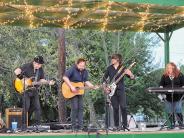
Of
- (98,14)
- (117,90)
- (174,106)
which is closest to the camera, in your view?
(117,90)

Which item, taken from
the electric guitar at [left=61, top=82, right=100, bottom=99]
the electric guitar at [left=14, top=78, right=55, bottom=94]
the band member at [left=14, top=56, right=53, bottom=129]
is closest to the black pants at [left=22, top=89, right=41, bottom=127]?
the band member at [left=14, top=56, right=53, bottom=129]

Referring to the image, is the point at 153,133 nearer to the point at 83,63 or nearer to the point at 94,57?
the point at 83,63

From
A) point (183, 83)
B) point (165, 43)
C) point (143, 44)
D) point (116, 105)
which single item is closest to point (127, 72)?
point (116, 105)

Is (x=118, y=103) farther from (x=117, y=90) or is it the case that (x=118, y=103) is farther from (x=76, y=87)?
(x=76, y=87)

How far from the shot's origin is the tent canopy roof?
29.6 feet

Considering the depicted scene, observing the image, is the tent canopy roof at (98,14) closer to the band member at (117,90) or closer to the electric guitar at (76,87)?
the band member at (117,90)

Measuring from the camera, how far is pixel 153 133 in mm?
8328

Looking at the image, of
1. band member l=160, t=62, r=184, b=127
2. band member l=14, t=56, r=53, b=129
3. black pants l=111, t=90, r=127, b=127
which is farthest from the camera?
band member l=160, t=62, r=184, b=127

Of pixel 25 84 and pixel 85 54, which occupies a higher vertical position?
pixel 85 54

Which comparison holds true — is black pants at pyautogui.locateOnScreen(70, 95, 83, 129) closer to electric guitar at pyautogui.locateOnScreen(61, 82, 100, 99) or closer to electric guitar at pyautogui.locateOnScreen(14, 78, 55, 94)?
electric guitar at pyautogui.locateOnScreen(61, 82, 100, 99)

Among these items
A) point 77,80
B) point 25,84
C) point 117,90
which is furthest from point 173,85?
point 25,84

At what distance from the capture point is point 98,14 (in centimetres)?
1048

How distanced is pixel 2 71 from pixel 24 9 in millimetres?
13637

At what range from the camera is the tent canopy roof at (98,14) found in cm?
902
